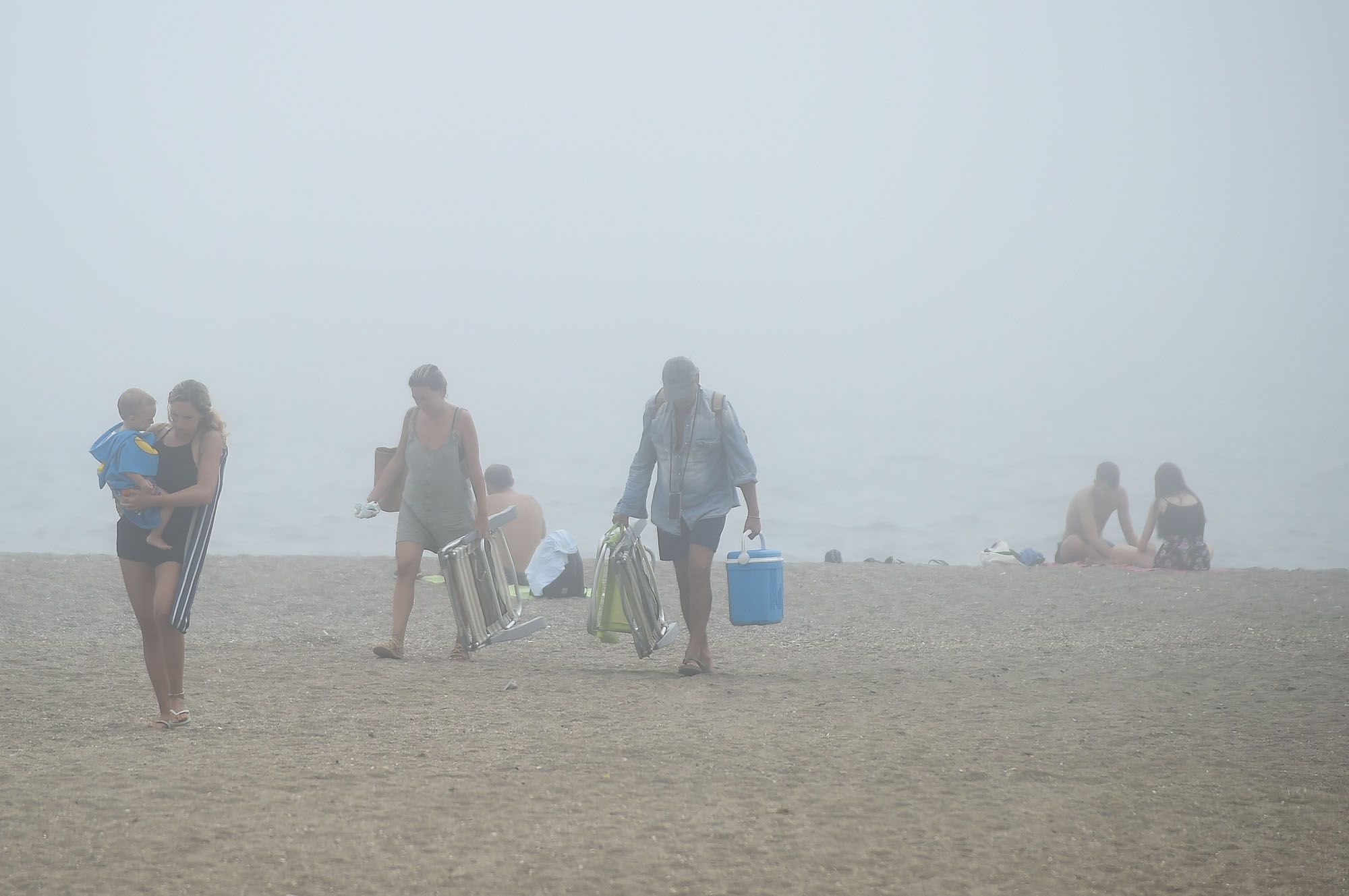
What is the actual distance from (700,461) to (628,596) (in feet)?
2.75

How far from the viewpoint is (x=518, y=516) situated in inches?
446

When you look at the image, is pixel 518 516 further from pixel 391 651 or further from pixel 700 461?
pixel 700 461

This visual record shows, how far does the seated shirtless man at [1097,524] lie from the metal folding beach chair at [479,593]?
6.82 metres

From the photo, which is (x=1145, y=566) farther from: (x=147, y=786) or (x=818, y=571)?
→ (x=147, y=786)

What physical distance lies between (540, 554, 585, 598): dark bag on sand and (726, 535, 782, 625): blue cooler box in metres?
3.37

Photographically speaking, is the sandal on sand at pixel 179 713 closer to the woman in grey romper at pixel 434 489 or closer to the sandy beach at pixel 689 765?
the sandy beach at pixel 689 765

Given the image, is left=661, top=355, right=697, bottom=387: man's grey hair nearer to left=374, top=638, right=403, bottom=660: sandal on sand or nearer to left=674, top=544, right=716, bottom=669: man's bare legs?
left=674, top=544, right=716, bottom=669: man's bare legs

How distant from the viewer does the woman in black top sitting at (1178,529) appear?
1206 cm

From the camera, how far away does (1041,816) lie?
4.33m

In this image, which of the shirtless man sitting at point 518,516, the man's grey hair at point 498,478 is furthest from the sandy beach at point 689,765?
the man's grey hair at point 498,478

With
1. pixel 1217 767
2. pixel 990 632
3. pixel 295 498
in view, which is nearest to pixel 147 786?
pixel 1217 767

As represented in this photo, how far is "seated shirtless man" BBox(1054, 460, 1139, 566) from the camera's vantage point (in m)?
12.9

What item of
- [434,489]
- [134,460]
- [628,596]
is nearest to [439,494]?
[434,489]

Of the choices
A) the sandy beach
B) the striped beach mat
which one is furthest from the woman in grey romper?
the striped beach mat
